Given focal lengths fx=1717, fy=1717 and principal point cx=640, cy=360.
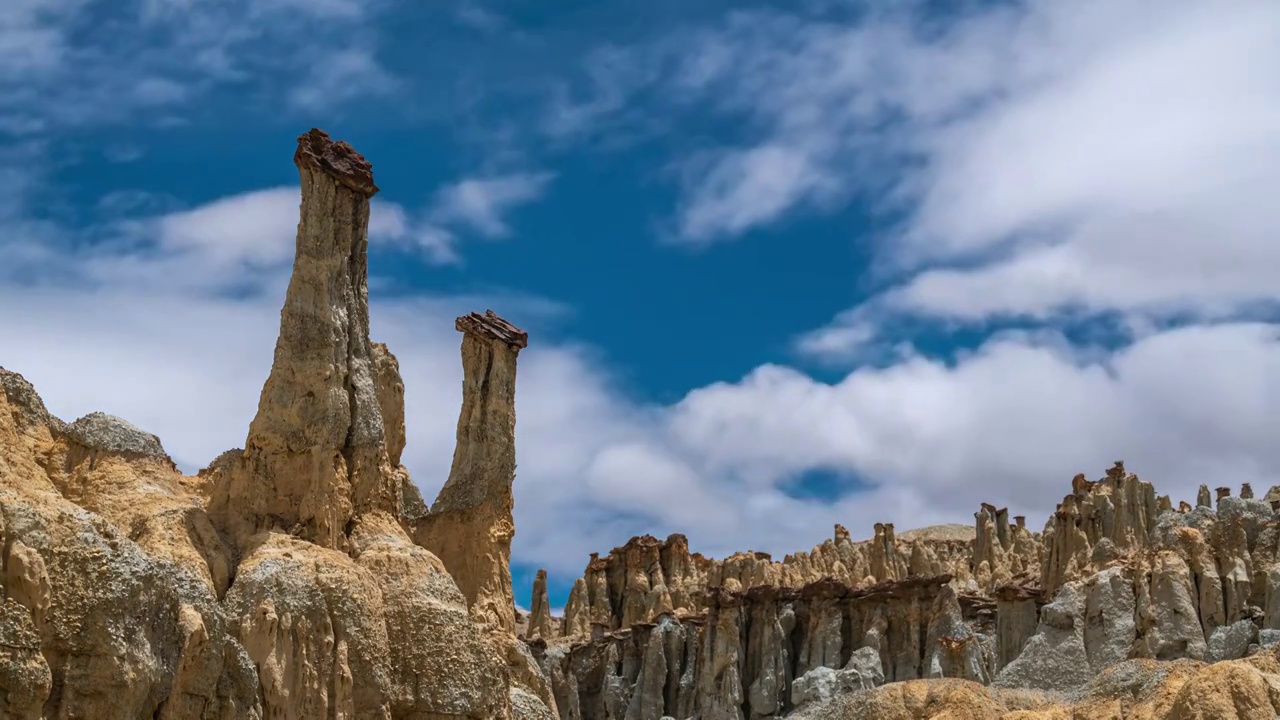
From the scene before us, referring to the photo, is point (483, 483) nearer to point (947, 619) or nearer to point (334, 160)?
point (334, 160)

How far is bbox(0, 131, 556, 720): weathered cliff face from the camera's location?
20672 mm

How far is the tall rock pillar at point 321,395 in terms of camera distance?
28.5 meters

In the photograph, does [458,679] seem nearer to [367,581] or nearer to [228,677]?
[367,581]

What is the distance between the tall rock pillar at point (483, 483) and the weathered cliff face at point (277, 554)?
323 centimetres

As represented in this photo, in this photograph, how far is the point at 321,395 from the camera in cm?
2920

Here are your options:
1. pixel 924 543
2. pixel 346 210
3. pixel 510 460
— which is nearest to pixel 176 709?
pixel 346 210

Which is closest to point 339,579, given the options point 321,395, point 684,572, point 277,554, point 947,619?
point 277,554

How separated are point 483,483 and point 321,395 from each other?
322 inches

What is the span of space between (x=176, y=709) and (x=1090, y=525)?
189 ft

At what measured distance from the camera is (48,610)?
19.9 m

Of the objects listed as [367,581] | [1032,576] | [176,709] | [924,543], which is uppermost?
[924,543]

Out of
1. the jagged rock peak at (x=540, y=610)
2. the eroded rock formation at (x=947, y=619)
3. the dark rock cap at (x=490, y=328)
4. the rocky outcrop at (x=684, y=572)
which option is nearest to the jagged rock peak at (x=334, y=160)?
the dark rock cap at (x=490, y=328)

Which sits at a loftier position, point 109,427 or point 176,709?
point 109,427

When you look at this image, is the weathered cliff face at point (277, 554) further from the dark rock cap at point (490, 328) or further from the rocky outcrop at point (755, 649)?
the rocky outcrop at point (755, 649)
